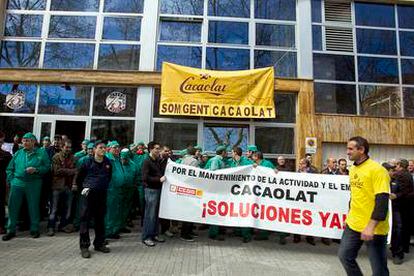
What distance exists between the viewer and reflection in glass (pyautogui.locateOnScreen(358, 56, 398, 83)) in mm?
13266

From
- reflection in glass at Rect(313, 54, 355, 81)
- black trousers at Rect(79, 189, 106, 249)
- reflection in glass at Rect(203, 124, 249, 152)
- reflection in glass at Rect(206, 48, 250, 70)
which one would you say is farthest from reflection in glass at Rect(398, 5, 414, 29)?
black trousers at Rect(79, 189, 106, 249)

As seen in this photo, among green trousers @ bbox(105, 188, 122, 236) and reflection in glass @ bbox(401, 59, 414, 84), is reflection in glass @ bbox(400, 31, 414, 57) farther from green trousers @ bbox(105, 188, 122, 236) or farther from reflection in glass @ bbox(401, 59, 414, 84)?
green trousers @ bbox(105, 188, 122, 236)

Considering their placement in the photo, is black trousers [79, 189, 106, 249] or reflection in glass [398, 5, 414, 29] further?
reflection in glass [398, 5, 414, 29]

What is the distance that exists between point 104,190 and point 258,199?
115 inches

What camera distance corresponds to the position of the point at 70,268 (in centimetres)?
553

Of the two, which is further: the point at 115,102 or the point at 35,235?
the point at 115,102

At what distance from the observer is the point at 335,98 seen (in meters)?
12.9

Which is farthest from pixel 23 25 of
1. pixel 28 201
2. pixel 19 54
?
pixel 28 201

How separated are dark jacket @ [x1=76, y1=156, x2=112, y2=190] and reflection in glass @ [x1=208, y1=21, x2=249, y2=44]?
7767 mm

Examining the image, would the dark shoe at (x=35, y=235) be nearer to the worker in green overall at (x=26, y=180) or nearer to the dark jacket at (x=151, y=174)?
the worker in green overall at (x=26, y=180)

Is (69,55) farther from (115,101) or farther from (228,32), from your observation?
(228,32)

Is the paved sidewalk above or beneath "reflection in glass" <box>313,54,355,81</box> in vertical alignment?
beneath

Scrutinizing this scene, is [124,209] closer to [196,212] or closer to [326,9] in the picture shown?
[196,212]

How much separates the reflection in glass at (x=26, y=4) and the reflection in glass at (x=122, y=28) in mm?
2389
